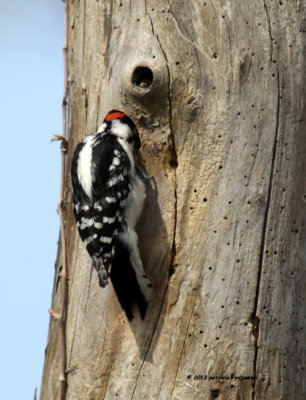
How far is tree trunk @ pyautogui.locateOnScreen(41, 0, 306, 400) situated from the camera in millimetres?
3332

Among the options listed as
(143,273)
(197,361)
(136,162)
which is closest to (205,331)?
(197,361)

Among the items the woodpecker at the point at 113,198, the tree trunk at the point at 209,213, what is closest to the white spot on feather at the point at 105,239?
the woodpecker at the point at 113,198

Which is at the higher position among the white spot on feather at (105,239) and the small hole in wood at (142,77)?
the small hole in wood at (142,77)

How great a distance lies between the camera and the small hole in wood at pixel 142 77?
356 cm

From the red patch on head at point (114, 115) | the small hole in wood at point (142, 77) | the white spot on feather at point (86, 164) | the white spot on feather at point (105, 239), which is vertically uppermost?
the small hole in wood at point (142, 77)

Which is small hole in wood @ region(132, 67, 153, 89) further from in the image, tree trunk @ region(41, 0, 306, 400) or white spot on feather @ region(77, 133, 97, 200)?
white spot on feather @ region(77, 133, 97, 200)

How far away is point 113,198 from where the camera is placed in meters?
3.60

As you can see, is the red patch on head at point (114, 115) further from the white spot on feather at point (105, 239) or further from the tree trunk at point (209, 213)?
the white spot on feather at point (105, 239)

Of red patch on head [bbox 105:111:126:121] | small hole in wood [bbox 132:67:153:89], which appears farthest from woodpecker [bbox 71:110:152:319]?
small hole in wood [bbox 132:67:153:89]

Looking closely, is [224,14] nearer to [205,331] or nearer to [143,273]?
[143,273]

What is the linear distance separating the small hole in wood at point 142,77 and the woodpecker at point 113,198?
0.59 feet

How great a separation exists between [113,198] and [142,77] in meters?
0.65

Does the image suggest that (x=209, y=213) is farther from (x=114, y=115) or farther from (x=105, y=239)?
(x=114, y=115)

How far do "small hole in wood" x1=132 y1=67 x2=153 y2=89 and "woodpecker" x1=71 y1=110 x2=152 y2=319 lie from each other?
0.18m
